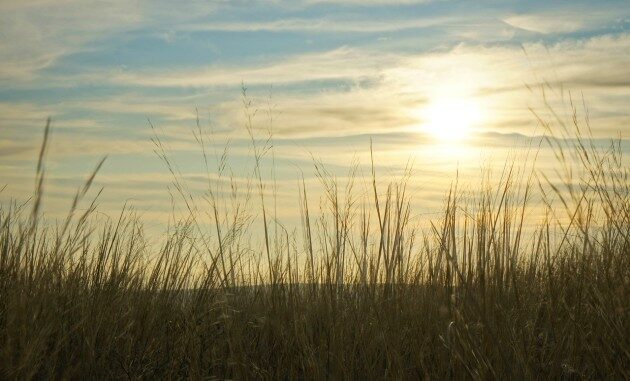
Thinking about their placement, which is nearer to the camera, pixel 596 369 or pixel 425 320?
pixel 596 369

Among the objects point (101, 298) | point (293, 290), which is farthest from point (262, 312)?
point (101, 298)

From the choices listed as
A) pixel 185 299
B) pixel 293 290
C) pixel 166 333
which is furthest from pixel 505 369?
pixel 185 299

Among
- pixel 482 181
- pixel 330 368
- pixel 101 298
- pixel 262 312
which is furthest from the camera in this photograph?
pixel 262 312

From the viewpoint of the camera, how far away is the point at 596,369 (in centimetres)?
264

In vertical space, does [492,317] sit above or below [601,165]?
below

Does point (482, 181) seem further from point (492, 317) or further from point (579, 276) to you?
point (492, 317)

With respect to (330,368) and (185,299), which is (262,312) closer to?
(185,299)

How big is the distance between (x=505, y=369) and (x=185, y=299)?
2454mm

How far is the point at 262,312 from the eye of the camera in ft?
14.3

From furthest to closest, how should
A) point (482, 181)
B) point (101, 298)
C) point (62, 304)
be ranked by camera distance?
point (482, 181)
point (101, 298)
point (62, 304)

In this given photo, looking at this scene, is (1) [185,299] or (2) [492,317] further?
(1) [185,299]

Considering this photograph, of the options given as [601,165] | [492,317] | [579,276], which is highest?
[601,165]

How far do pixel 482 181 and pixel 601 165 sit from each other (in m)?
0.65

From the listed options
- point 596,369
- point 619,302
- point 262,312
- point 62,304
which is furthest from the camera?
point 262,312
